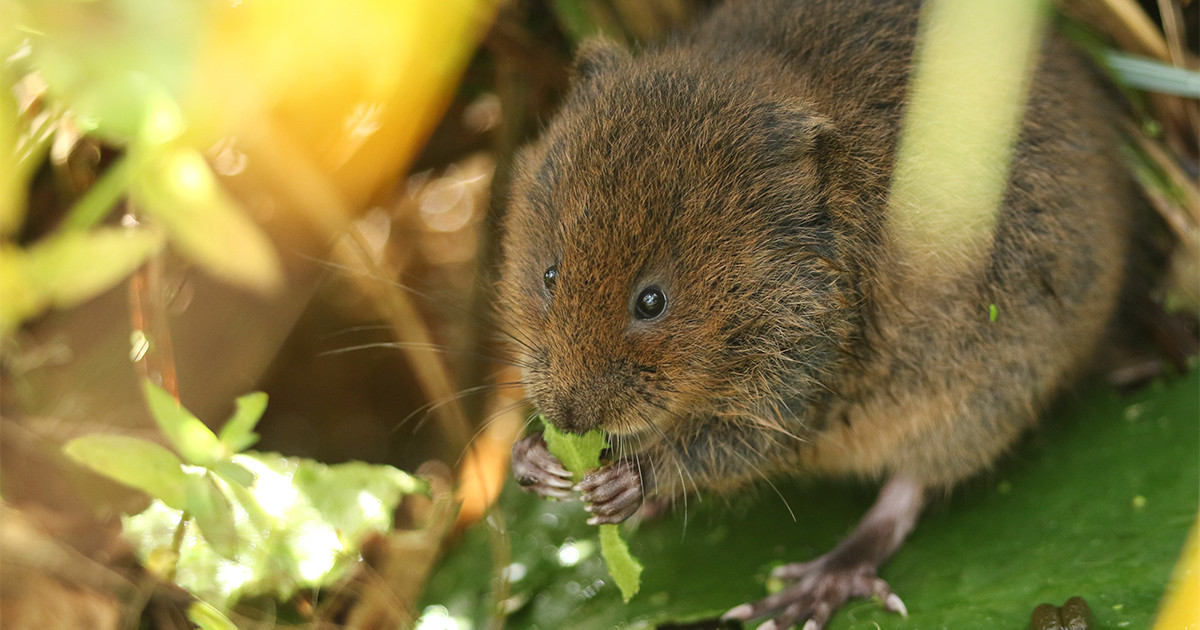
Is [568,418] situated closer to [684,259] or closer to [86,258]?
[684,259]

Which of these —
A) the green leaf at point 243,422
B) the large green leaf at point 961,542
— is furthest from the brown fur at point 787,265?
the green leaf at point 243,422

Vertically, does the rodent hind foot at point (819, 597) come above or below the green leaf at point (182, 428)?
below

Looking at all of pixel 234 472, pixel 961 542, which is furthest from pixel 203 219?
pixel 961 542

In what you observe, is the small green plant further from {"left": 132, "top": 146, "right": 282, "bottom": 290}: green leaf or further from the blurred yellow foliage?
the blurred yellow foliage

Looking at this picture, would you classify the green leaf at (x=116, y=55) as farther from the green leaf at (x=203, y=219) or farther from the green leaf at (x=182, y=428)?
the green leaf at (x=182, y=428)

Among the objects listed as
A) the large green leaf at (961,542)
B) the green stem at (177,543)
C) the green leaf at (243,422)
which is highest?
the green leaf at (243,422)

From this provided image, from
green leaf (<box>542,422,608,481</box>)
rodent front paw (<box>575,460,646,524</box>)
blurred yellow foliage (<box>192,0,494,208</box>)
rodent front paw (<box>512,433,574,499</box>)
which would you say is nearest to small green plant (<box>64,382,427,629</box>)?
rodent front paw (<box>512,433,574,499</box>)
